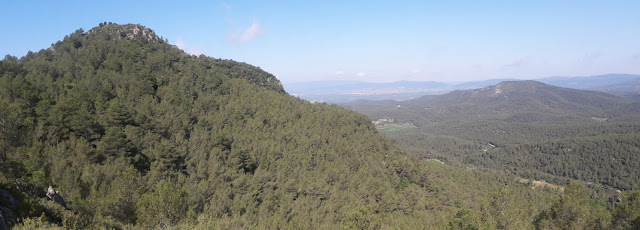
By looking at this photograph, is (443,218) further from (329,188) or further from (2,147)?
(2,147)

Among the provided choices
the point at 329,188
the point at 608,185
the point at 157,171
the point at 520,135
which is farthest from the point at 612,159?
the point at 157,171

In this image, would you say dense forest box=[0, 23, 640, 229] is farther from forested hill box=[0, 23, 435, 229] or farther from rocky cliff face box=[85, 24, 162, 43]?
rocky cliff face box=[85, 24, 162, 43]

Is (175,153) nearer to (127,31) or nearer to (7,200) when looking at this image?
(7,200)

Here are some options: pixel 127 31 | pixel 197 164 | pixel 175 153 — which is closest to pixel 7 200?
pixel 175 153

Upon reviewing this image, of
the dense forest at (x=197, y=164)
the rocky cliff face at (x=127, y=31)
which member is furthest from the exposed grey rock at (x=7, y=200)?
the rocky cliff face at (x=127, y=31)

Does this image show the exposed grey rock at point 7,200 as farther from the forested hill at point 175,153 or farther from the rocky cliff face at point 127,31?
the rocky cliff face at point 127,31

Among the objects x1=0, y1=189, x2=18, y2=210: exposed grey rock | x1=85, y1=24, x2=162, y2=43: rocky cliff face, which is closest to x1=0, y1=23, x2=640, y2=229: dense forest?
→ x1=0, y1=189, x2=18, y2=210: exposed grey rock

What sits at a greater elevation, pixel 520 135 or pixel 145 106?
pixel 145 106

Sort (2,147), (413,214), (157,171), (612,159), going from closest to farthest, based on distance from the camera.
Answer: (2,147) < (157,171) < (413,214) < (612,159)
